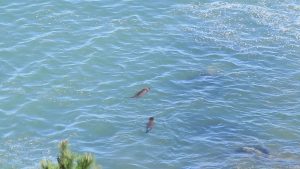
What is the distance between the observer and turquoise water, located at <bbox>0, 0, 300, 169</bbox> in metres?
17.8

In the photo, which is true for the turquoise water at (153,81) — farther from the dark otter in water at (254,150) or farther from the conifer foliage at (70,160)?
the conifer foliage at (70,160)

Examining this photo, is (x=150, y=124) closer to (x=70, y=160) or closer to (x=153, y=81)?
(x=153, y=81)

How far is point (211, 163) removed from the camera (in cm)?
1712

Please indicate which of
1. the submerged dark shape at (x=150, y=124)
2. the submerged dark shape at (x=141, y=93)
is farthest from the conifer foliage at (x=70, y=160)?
the submerged dark shape at (x=141, y=93)

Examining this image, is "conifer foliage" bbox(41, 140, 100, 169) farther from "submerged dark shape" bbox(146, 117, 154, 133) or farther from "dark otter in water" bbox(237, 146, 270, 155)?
"submerged dark shape" bbox(146, 117, 154, 133)

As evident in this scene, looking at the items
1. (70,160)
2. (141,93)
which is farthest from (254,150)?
(70,160)

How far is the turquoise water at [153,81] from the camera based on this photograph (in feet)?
58.2

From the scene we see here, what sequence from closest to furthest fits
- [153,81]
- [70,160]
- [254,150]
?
[70,160] → [254,150] → [153,81]

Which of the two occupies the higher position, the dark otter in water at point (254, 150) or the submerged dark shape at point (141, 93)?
the submerged dark shape at point (141, 93)

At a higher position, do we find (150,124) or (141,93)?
(141,93)

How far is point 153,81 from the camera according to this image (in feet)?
69.2

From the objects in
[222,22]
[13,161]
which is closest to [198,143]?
[13,161]

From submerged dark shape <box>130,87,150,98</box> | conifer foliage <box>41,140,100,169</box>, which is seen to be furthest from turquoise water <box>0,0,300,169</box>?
conifer foliage <box>41,140,100,169</box>

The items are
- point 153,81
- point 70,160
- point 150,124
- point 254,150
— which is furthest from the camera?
point 153,81
